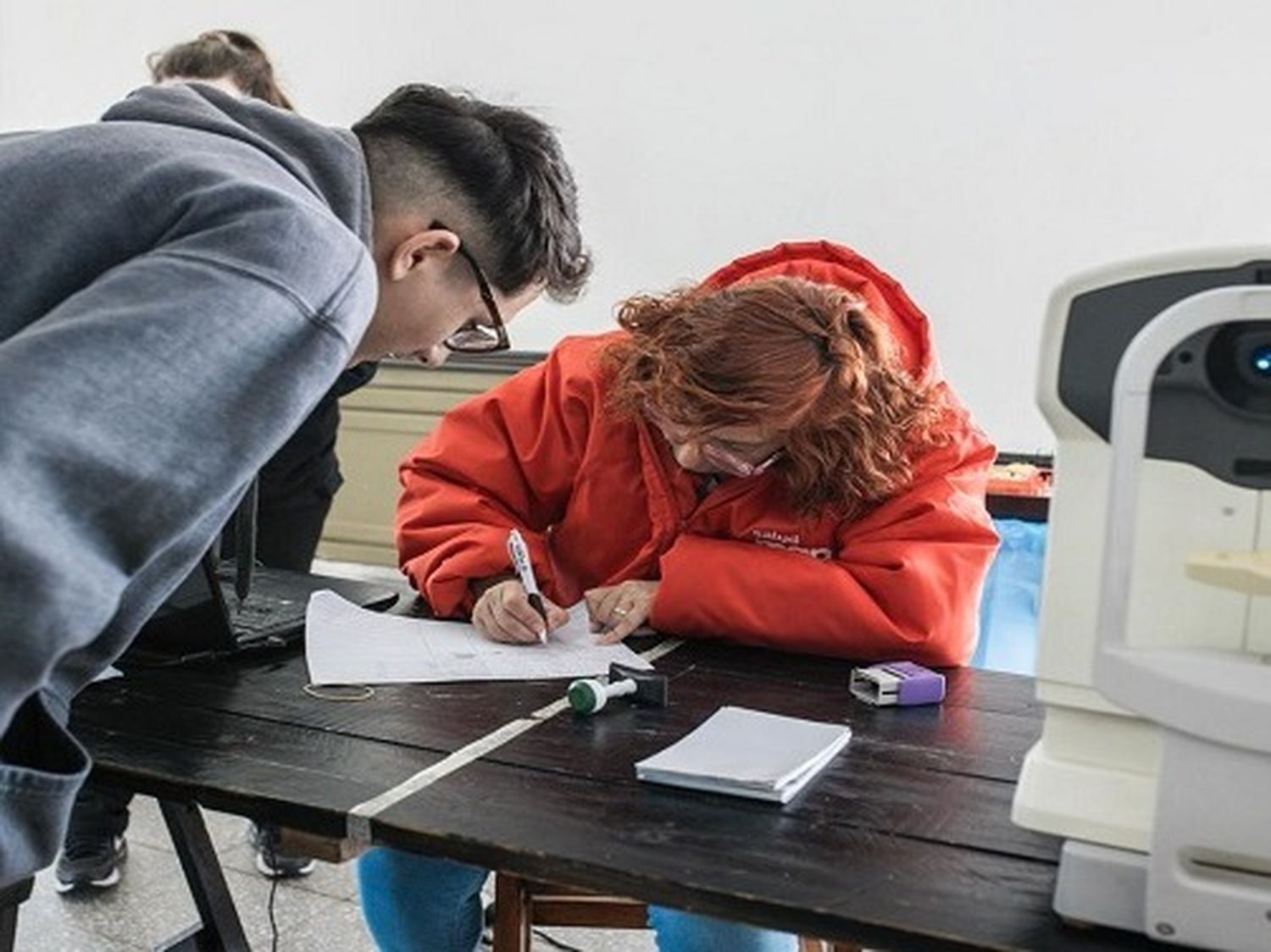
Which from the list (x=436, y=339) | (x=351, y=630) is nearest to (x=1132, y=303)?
(x=436, y=339)

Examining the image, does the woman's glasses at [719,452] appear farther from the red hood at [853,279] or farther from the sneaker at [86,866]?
the sneaker at [86,866]

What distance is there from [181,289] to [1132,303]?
1.77ft

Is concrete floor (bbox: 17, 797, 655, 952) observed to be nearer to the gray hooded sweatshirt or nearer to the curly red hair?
the curly red hair

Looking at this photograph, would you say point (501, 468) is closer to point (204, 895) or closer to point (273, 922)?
point (204, 895)

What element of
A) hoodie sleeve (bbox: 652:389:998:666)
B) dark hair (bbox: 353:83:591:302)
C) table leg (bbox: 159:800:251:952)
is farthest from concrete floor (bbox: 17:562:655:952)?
dark hair (bbox: 353:83:591:302)

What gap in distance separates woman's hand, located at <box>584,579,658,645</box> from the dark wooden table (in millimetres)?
122

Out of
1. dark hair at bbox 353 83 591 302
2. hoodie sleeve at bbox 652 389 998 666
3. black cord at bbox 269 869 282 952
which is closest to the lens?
dark hair at bbox 353 83 591 302

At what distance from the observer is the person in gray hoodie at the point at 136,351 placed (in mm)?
618

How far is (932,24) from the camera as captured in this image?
9.04 ft

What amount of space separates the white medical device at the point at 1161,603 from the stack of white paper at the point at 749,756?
0.21 m

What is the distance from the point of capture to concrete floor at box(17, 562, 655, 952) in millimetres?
2021

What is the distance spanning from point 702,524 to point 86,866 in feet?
4.33

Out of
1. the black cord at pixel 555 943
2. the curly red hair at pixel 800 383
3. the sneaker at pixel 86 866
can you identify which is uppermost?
the curly red hair at pixel 800 383

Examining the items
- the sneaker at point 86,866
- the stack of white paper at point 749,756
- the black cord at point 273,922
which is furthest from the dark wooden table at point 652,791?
the sneaker at point 86,866
